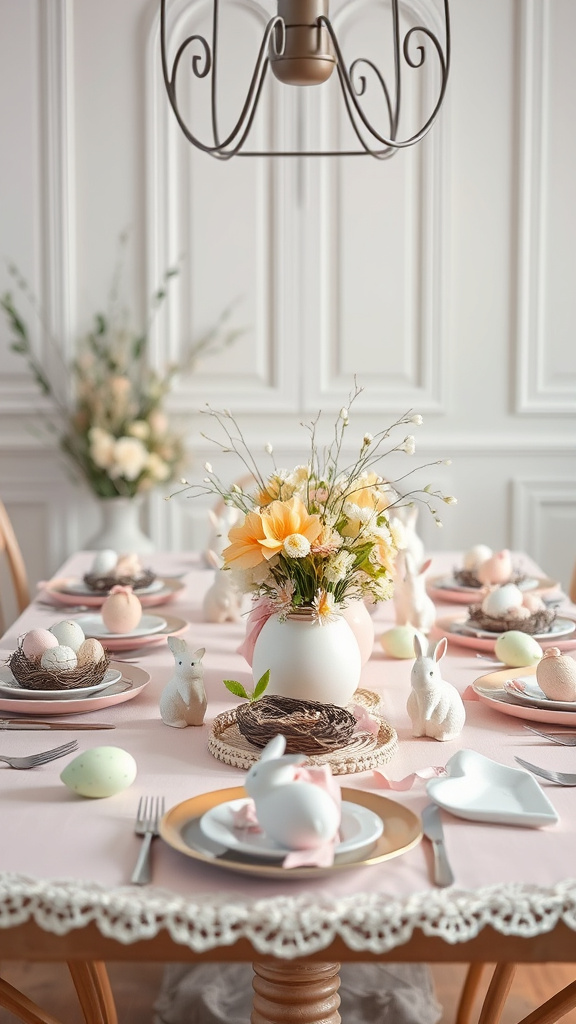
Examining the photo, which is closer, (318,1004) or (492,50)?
(318,1004)

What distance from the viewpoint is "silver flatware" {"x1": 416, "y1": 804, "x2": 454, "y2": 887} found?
38.9 inches

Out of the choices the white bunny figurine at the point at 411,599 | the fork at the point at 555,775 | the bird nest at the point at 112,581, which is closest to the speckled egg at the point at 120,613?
the bird nest at the point at 112,581

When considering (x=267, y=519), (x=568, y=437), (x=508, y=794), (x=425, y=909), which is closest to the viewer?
(x=425, y=909)

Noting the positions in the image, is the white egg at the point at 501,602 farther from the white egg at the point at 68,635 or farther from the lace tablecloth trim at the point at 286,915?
the lace tablecloth trim at the point at 286,915

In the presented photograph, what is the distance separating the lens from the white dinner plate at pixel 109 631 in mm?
1913

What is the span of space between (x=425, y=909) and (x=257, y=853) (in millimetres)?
159

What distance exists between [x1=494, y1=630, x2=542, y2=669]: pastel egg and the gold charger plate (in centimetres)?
67

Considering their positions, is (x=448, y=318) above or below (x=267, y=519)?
above

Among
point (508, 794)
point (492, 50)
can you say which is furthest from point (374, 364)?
point (508, 794)

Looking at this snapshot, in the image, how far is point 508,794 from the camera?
1190 mm

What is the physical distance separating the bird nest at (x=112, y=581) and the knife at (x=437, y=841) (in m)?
1.24

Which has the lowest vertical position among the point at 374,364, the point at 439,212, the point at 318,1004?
the point at 318,1004

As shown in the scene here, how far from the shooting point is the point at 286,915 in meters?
0.92

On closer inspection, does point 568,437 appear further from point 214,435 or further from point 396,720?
point 396,720
